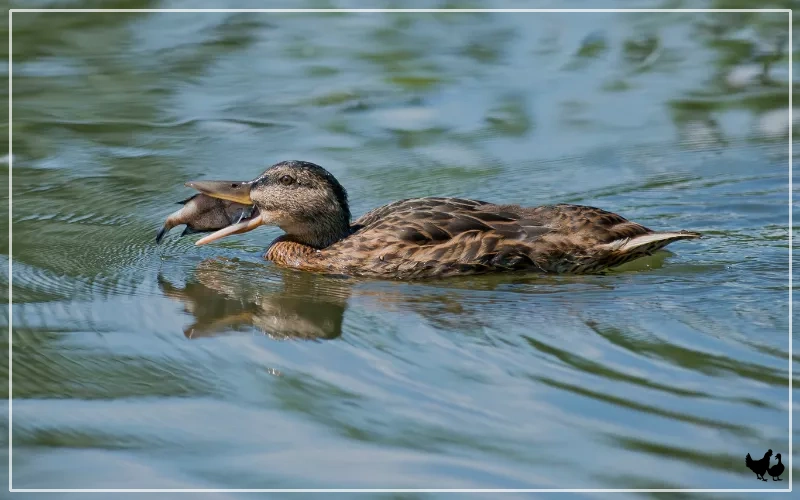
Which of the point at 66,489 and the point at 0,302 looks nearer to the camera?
A: the point at 66,489

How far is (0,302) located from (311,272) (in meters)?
2.33

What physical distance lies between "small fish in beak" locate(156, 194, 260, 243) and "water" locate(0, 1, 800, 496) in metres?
0.24

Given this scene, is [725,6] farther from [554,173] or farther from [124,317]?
[124,317]

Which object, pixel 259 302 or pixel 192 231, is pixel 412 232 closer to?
pixel 259 302

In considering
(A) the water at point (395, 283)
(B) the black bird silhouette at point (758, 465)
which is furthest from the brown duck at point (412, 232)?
(B) the black bird silhouette at point (758, 465)

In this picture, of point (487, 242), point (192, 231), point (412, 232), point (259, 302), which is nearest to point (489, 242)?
point (487, 242)

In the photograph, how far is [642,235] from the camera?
32.3 feet

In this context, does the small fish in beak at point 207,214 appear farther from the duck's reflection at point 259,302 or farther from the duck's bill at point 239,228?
the duck's reflection at point 259,302

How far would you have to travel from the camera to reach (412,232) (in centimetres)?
990

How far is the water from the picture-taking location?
665 centimetres

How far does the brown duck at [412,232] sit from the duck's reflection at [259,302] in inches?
12.5

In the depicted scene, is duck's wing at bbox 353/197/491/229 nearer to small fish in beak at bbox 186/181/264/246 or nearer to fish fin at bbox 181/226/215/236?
small fish in beak at bbox 186/181/264/246

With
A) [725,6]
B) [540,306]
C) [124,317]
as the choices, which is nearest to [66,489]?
[124,317]

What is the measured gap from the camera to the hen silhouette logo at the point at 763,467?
6.29 metres
